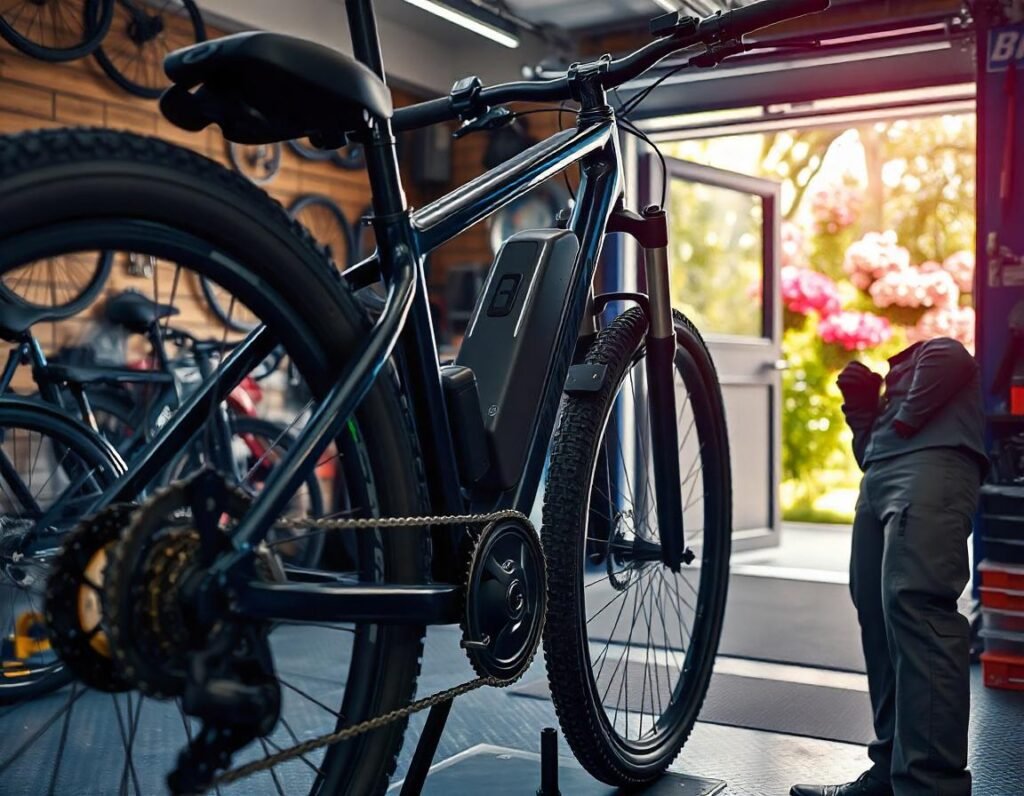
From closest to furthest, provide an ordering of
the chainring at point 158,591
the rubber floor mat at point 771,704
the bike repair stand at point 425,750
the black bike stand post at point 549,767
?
1. the chainring at point 158,591
2. the bike repair stand at point 425,750
3. the black bike stand post at point 549,767
4. the rubber floor mat at point 771,704

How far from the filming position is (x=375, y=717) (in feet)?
3.77

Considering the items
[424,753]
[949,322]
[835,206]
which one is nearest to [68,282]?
[424,753]

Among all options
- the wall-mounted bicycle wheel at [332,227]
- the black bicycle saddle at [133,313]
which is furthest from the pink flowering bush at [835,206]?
the black bicycle saddle at [133,313]

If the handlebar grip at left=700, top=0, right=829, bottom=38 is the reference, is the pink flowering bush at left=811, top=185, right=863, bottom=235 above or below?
above

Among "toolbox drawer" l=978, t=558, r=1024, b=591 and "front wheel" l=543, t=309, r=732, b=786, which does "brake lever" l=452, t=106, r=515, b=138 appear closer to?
"front wheel" l=543, t=309, r=732, b=786

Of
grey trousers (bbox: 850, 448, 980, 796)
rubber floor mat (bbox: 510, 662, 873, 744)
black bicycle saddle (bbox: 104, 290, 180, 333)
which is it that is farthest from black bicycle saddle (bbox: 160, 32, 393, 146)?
black bicycle saddle (bbox: 104, 290, 180, 333)

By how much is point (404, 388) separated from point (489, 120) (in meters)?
0.50

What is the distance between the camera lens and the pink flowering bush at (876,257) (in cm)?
566

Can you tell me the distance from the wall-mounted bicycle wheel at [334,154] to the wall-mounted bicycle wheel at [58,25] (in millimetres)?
1038

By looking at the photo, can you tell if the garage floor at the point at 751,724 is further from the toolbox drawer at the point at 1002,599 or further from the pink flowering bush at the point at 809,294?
the pink flowering bush at the point at 809,294

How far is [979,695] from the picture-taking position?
272 cm

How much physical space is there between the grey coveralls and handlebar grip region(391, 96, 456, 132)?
85 centimetres

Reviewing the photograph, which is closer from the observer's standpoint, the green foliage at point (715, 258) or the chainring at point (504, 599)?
the chainring at point (504, 599)

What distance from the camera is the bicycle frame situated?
3.24ft
